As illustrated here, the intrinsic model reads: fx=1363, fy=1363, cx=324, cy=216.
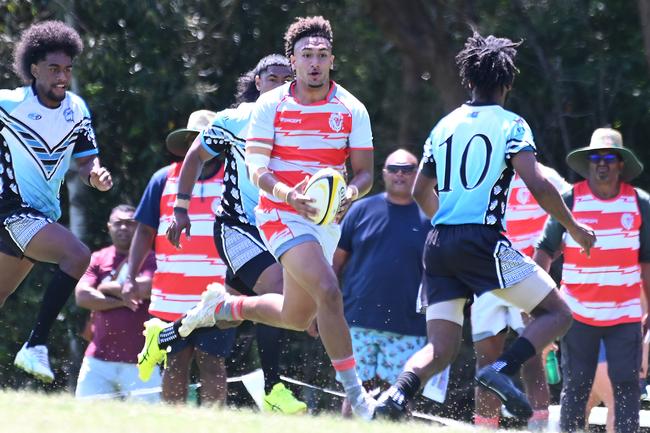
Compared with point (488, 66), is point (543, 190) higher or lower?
lower

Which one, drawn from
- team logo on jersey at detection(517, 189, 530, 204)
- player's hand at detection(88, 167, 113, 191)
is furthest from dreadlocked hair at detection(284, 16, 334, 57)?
team logo on jersey at detection(517, 189, 530, 204)

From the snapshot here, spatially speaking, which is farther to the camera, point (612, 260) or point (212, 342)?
point (612, 260)

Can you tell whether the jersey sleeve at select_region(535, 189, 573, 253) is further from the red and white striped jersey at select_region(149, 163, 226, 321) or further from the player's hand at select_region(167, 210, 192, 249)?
the player's hand at select_region(167, 210, 192, 249)

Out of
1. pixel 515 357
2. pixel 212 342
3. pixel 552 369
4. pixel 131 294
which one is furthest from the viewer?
pixel 552 369

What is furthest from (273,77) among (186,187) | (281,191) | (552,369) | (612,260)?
(552,369)

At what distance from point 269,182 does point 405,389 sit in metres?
1.32

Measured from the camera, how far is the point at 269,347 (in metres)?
9.09

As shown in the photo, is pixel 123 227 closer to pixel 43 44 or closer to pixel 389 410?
pixel 43 44

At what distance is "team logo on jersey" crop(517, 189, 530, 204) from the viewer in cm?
959

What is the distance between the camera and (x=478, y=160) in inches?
290

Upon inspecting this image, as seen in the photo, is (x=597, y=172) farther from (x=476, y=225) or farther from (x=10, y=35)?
(x=10, y=35)

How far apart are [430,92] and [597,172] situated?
357cm

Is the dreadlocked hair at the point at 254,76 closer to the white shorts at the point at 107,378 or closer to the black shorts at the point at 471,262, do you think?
the black shorts at the point at 471,262

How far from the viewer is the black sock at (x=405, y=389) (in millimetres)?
7191
